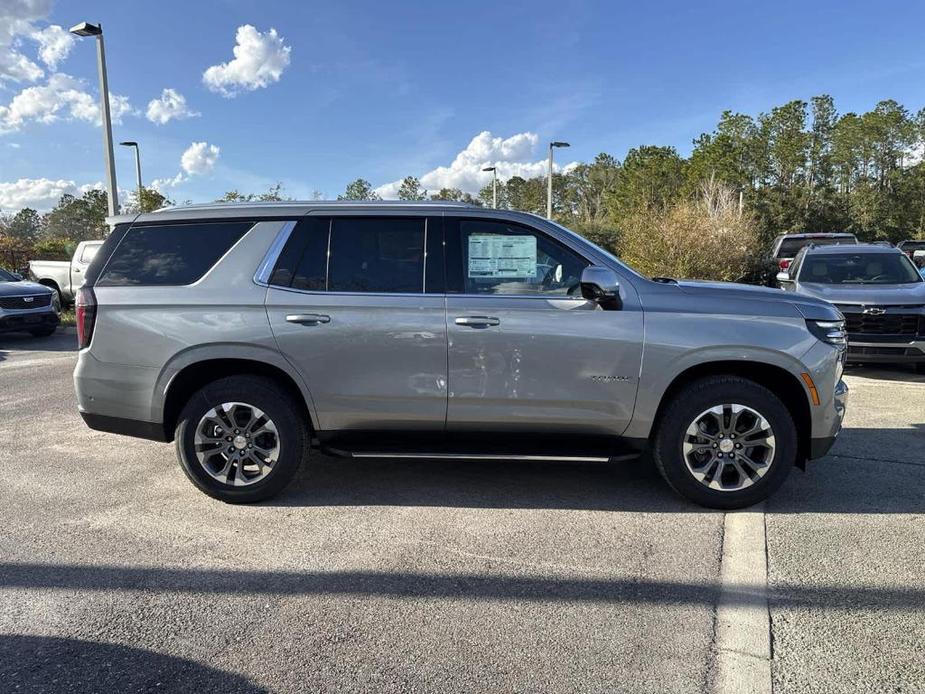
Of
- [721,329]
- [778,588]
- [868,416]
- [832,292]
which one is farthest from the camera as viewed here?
[832,292]

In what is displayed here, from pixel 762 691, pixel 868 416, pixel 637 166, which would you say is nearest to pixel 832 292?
pixel 868 416

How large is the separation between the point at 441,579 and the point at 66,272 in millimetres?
Answer: 15928

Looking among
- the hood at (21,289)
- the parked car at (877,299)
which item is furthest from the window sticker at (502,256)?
the hood at (21,289)

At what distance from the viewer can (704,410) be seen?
3.93m

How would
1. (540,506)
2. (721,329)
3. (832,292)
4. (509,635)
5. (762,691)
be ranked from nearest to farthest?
1. (762,691)
2. (509,635)
3. (721,329)
4. (540,506)
5. (832,292)

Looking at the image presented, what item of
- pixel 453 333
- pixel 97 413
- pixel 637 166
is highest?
pixel 637 166

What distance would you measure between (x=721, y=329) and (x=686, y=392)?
1.43ft

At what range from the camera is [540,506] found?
163 inches

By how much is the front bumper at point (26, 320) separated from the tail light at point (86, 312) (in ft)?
30.7

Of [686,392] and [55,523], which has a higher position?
[686,392]

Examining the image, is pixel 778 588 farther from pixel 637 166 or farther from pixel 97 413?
pixel 637 166

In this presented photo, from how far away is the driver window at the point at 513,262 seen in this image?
159 inches

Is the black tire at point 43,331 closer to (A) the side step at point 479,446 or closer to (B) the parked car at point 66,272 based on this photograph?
(B) the parked car at point 66,272

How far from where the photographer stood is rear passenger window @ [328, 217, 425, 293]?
408cm
